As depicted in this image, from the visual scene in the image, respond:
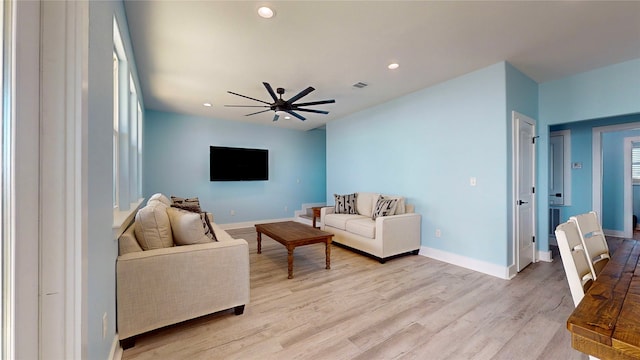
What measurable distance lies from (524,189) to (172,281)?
13.4 ft

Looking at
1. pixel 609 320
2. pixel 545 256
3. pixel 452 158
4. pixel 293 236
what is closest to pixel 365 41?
pixel 452 158

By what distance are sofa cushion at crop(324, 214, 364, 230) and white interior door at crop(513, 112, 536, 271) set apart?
2137mm

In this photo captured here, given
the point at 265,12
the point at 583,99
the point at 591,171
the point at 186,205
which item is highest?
the point at 265,12

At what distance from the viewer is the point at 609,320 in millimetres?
777

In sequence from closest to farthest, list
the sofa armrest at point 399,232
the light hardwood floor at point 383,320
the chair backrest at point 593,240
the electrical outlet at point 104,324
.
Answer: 1. the electrical outlet at point 104,324
2. the chair backrest at point 593,240
3. the light hardwood floor at point 383,320
4. the sofa armrest at point 399,232

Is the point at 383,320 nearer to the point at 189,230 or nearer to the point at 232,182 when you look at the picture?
the point at 189,230

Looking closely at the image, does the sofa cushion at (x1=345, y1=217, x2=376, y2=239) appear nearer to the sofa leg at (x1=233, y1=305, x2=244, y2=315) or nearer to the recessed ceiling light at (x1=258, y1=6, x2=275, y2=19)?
the sofa leg at (x1=233, y1=305, x2=244, y2=315)

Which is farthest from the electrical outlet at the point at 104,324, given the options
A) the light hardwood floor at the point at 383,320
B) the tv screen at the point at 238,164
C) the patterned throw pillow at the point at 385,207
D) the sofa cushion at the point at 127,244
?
the tv screen at the point at 238,164

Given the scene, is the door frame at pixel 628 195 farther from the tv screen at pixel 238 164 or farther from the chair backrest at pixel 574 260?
the tv screen at pixel 238 164

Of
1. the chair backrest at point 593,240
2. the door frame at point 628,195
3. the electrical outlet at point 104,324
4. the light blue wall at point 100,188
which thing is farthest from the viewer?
the door frame at point 628,195

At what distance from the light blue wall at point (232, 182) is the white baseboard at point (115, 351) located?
401 centimetres

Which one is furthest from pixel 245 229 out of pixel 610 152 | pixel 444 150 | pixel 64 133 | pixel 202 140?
pixel 610 152

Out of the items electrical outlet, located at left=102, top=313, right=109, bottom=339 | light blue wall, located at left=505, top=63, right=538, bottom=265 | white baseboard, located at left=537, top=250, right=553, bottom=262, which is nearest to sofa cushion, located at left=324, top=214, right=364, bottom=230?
light blue wall, located at left=505, top=63, right=538, bottom=265

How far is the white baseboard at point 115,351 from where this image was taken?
154 centimetres
